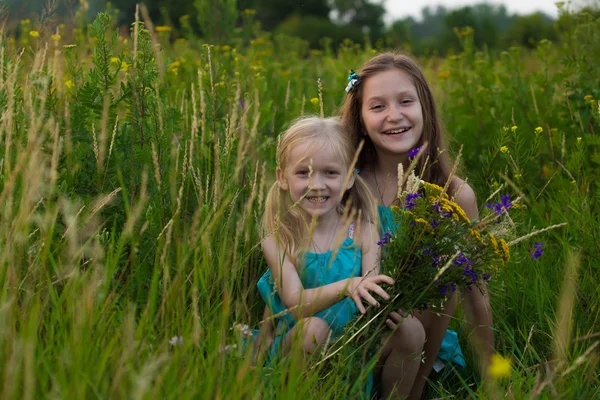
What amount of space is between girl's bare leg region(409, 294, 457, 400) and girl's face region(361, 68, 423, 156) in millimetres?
669

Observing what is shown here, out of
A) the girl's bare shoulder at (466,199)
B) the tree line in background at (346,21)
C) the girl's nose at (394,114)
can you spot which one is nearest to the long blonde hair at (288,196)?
the girl's nose at (394,114)

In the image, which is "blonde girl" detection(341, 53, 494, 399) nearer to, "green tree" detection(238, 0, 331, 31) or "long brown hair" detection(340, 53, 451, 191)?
"long brown hair" detection(340, 53, 451, 191)

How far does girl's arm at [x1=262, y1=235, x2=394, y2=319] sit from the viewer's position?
2.16 m

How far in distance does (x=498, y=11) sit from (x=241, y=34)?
71.6 m

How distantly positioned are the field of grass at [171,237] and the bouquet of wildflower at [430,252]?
16cm

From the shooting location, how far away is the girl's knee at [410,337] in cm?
241

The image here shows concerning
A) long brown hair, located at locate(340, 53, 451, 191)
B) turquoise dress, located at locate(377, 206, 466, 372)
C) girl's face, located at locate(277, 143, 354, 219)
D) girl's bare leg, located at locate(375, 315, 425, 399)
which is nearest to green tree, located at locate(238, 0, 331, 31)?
long brown hair, located at locate(340, 53, 451, 191)

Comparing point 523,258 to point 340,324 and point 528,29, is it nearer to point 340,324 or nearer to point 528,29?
point 340,324

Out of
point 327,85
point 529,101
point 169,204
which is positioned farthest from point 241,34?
point 169,204

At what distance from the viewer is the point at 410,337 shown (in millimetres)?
2438

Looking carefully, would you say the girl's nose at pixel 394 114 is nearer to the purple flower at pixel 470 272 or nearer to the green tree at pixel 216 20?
the purple flower at pixel 470 272

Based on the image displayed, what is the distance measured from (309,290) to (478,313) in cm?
76

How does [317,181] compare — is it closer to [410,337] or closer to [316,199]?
[316,199]

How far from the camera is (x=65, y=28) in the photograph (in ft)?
13.9
